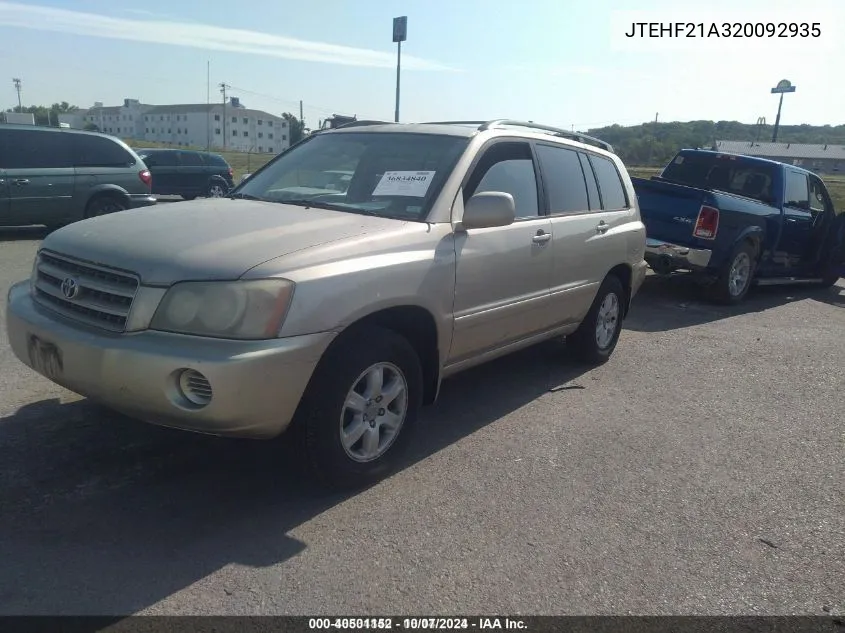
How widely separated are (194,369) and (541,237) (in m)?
2.61

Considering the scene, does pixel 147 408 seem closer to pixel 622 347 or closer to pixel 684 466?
pixel 684 466

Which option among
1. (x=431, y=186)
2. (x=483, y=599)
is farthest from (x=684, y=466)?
(x=431, y=186)

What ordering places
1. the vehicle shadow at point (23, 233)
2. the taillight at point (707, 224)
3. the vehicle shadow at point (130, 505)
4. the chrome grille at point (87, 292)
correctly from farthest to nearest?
the vehicle shadow at point (23, 233) → the taillight at point (707, 224) → the chrome grille at point (87, 292) → the vehicle shadow at point (130, 505)

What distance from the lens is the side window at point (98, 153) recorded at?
37.1 feet

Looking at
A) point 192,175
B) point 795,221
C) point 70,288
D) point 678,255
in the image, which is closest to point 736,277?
point 678,255

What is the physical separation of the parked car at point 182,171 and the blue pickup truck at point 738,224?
1373 cm

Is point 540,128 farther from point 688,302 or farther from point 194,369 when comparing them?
point 688,302

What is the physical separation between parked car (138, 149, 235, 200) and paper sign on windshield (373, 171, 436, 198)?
1656 centimetres

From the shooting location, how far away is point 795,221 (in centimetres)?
991

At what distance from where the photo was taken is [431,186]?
3979 millimetres

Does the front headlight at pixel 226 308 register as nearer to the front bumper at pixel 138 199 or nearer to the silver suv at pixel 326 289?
the silver suv at pixel 326 289

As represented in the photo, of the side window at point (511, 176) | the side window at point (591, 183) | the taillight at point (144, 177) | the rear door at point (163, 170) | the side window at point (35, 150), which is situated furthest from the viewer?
the rear door at point (163, 170)

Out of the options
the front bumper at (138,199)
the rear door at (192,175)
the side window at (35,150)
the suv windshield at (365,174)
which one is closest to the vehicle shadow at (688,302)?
the suv windshield at (365,174)

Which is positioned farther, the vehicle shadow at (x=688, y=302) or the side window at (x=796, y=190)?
the side window at (x=796, y=190)
